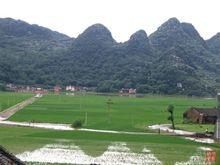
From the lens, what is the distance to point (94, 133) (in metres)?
50.8

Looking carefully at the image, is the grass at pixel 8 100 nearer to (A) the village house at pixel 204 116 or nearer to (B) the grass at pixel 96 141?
(A) the village house at pixel 204 116

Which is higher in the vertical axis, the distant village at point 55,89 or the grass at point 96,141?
the distant village at point 55,89

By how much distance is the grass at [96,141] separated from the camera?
3775 centimetres

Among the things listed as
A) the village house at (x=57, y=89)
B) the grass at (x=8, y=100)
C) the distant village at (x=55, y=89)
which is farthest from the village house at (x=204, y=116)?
the village house at (x=57, y=89)

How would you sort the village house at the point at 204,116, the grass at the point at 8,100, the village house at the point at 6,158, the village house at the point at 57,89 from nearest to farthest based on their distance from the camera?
the village house at the point at 6,158 < the village house at the point at 204,116 < the grass at the point at 8,100 < the village house at the point at 57,89

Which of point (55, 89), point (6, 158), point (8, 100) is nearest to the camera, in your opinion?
point (6, 158)

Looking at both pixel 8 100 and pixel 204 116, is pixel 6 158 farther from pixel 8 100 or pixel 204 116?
pixel 8 100

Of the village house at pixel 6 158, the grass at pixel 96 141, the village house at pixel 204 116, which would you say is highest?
the village house at pixel 6 158

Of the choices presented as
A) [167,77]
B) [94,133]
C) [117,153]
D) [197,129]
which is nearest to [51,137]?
[94,133]

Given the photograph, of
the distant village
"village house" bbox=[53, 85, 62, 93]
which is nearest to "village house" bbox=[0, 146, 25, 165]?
the distant village

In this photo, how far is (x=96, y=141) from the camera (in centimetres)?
4394

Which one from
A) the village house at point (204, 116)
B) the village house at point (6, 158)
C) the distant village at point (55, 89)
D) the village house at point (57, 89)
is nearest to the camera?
the village house at point (6, 158)

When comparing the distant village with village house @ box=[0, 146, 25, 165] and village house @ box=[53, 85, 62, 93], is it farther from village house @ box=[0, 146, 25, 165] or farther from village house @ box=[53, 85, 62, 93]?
village house @ box=[0, 146, 25, 165]

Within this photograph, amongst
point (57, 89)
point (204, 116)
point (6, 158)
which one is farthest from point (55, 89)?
point (6, 158)
